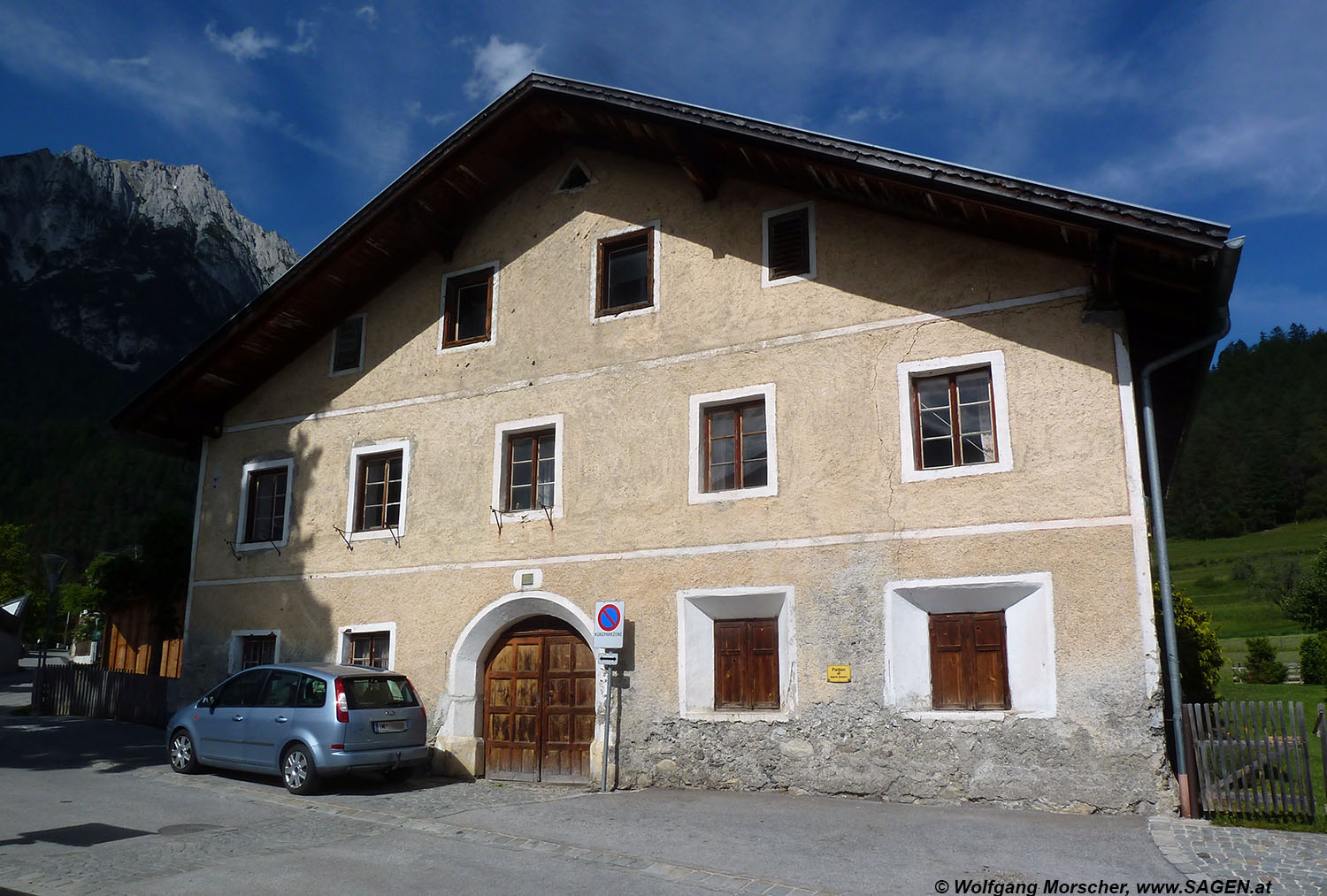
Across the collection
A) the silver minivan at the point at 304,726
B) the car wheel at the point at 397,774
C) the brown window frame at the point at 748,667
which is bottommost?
the car wheel at the point at 397,774

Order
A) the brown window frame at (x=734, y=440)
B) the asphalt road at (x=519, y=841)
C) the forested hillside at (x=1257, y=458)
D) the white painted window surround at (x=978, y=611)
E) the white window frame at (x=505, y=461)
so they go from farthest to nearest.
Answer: the forested hillside at (x=1257, y=458)
the white window frame at (x=505, y=461)
the brown window frame at (x=734, y=440)
the white painted window surround at (x=978, y=611)
the asphalt road at (x=519, y=841)

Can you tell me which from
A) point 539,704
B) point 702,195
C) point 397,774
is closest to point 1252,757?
point 539,704

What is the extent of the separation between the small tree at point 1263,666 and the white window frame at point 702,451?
32148 millimetres

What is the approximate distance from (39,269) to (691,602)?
138 m

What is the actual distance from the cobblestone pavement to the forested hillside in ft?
313

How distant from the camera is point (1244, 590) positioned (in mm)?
72062

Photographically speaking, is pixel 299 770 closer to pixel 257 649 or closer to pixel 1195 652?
pixel 257 649

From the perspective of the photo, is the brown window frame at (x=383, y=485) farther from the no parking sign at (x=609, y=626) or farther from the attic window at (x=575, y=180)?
the attic window at (x=575, y=180)

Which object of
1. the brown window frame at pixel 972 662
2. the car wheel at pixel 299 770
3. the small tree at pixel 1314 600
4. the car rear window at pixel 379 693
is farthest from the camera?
the small tree at pixel 1314 600

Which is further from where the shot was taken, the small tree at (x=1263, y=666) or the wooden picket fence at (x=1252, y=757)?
the small tree at (x=1263, y=666)

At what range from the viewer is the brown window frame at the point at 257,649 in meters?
16.6

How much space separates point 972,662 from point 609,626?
14.7ft

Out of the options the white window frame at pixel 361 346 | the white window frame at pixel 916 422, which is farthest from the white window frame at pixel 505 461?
the white window frame at pixel 916 422

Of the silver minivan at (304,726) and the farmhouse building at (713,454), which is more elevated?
the farmhouse building at (713,454)
